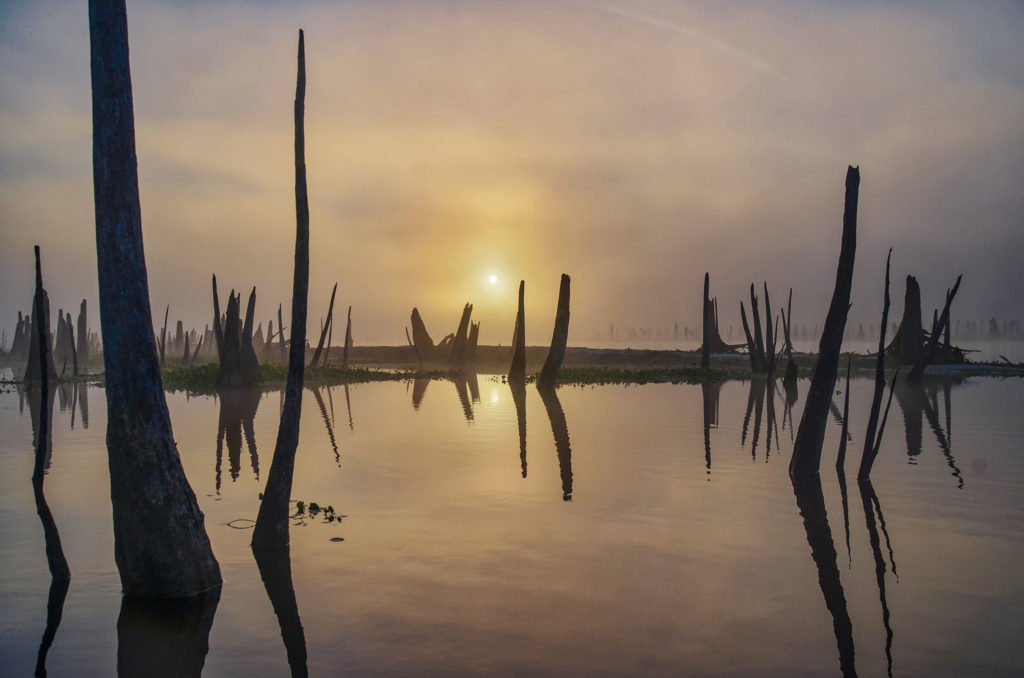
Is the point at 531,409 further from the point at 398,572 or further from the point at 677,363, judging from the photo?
the point at 677,363

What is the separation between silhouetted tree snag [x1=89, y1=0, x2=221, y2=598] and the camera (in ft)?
22.3

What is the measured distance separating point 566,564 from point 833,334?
670 centimetres

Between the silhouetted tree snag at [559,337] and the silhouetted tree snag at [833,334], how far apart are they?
2051cm

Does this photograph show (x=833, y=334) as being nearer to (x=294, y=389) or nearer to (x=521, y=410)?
(x=294, y=389)

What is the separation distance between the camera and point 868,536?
932 centimetres

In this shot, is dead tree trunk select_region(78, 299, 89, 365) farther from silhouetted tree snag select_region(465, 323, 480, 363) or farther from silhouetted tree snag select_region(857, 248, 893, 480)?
silhouetted tree snag select_region(857, 248, 893, 480)

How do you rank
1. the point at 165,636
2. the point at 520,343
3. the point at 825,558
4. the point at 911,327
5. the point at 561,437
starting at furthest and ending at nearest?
the point at 911,327
the point at 520,343
the point at 561,437
the point at 825,558
the point at 165,636

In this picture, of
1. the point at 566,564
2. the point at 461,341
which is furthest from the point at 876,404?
the point at 461,341

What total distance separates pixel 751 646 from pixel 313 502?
6.90 meters

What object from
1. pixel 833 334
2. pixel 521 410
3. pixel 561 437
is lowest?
pixel 561 437

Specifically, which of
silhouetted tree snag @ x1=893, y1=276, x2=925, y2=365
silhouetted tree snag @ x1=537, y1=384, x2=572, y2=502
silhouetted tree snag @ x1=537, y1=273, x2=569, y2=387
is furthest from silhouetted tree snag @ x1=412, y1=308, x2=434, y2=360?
silhouetted tree snag @ x1=893, y1=276, x2=925, y2=365

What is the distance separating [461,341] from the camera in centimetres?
5494

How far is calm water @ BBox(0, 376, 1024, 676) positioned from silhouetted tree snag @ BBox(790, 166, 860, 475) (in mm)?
946

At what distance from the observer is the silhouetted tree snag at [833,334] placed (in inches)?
484
